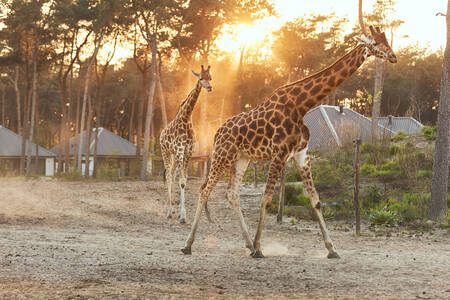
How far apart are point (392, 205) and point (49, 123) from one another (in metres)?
54.2

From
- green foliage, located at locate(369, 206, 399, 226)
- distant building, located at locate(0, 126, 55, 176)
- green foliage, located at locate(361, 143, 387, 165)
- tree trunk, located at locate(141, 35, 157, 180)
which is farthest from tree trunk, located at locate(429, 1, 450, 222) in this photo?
distant building, located at locate(0, 126, 55, 176)

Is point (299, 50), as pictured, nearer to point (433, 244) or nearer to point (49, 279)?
point (433, 244)

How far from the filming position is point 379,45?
9.16 meters

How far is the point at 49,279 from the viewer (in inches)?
272

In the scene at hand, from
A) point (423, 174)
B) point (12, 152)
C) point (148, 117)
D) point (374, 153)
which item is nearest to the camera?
point (423, 174)

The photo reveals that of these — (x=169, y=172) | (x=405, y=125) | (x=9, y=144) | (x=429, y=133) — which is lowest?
(x=169, y=172)

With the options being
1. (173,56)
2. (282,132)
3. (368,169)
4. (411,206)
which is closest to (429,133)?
(368,169)

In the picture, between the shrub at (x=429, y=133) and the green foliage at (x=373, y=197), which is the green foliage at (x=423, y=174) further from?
the shrub at (x=429, y=133)

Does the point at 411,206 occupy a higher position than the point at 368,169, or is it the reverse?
the point at 368,169

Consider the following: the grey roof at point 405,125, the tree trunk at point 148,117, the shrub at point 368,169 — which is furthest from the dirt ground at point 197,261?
the grey roof at point 405,125

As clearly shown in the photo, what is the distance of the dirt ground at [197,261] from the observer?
21.2ft

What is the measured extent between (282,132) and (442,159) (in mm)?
7844

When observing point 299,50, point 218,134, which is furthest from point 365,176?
point 299,50

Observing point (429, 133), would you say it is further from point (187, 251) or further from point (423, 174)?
point (187, 251)
